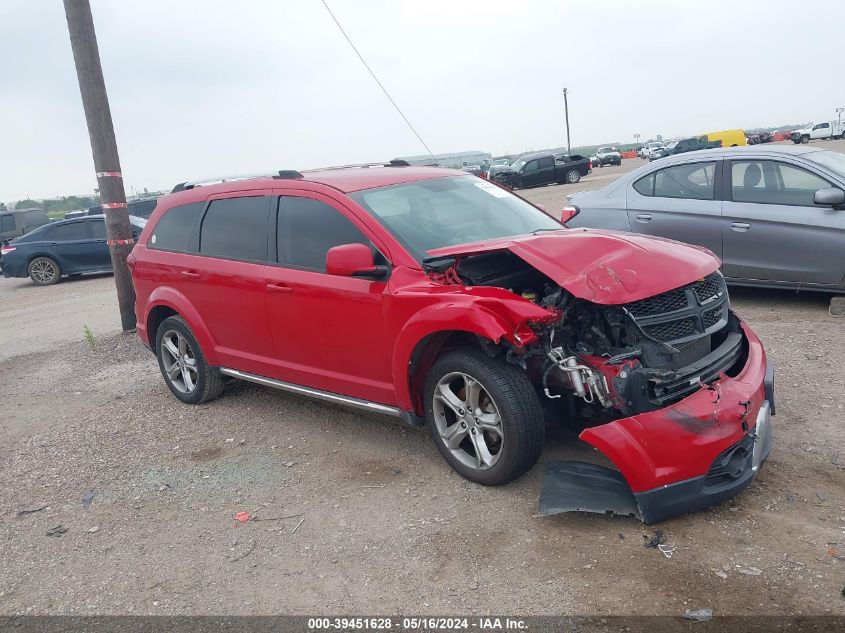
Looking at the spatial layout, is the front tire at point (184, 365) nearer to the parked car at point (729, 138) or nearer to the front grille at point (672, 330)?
the front grille at point (672, 330)

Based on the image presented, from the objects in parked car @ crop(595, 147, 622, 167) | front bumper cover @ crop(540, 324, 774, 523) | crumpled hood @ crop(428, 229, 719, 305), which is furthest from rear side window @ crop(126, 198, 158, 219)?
parked car @ crop(595, 147, 622, 167)

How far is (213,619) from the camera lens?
315cm

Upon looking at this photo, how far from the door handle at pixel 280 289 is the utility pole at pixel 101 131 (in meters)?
4.72

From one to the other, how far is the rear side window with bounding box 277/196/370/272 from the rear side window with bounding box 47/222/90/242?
45.0 feet

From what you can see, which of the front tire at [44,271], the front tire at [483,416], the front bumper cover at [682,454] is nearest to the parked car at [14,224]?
the front tire at [44,271]

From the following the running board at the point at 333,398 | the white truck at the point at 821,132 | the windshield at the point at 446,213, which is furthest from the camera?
the white truck at the point at 821,132

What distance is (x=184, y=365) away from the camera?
238 inches

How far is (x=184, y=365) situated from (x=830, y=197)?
5790 millimetres

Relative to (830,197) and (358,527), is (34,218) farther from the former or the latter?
(830,197)

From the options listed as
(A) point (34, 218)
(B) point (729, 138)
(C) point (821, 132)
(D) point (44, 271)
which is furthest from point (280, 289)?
(C) point (821, 132)

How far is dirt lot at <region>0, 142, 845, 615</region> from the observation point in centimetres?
309

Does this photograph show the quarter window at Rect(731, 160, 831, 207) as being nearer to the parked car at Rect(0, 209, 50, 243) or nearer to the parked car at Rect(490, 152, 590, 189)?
the parked car at Rect(0, 209, 50, 243)

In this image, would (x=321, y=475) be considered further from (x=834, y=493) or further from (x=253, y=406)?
(x=834, y=493)

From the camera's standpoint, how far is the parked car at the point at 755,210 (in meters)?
6.48
